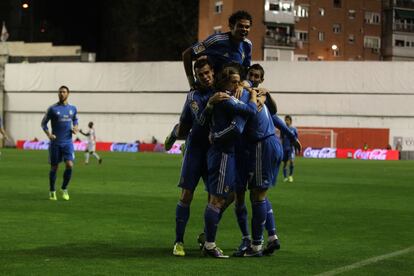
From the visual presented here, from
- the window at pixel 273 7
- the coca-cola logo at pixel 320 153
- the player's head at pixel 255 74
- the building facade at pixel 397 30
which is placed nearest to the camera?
the player's head at pixel 255 74

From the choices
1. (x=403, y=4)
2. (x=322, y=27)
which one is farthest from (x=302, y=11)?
(x=403, y=4)

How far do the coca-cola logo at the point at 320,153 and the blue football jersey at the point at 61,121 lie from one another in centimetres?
4595

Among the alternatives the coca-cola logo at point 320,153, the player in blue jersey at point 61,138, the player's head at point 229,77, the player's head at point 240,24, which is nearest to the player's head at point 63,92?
the player in blue jersey at point 61,138

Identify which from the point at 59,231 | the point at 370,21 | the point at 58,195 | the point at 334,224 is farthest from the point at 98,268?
the point at 370,21

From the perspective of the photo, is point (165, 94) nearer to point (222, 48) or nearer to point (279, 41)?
point (279, 41)

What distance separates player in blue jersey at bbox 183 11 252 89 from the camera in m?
10.8

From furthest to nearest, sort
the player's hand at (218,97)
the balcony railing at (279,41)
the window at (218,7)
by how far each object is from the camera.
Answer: the balcony railing at (279,41), the window at (218,7), the player's hand at (218,97)

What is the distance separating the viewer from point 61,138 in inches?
797

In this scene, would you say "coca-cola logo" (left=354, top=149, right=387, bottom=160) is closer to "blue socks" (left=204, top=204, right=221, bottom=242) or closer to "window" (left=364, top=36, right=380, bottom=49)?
"window" (left=364, top=36, right=380, bottom=49)

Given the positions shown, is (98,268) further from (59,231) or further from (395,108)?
(395,108)

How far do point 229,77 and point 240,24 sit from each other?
2.49 feet

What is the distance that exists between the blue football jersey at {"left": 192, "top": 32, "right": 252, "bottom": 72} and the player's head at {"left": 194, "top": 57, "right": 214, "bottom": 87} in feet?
1.12

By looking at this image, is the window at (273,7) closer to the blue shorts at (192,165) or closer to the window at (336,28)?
the window at (336,28)

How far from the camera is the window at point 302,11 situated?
102 meters
